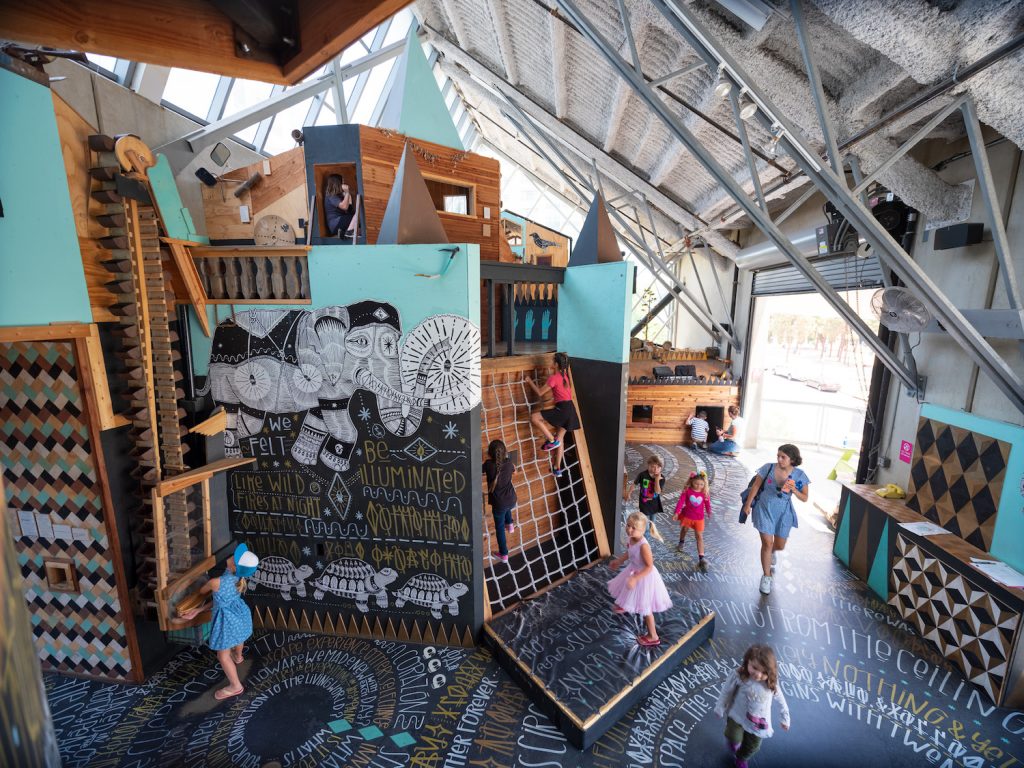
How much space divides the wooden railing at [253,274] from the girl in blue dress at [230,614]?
192cm

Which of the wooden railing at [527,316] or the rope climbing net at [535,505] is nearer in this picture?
the rope climbing net at [535,505]

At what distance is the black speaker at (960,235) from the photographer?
3.96 m

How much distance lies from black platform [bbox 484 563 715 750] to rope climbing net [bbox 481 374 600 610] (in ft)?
1.32

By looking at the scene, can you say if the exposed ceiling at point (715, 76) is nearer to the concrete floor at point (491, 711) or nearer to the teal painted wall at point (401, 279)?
the teal painted wall at point (401, 279)

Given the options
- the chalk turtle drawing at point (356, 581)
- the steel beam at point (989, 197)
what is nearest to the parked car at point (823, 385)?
the steel beam at point (989, 197)

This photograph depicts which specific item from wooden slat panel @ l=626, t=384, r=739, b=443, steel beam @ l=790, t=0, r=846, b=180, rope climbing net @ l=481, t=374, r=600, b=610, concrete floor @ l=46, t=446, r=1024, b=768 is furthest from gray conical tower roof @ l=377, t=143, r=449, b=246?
wooden slat panel @ l=626, t=384, r=739, b=443

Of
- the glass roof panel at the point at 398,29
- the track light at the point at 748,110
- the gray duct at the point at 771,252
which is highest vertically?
the glass roof panel at the point at 398,29

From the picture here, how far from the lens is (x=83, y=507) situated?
333 centimetres

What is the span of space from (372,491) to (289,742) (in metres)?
1.71

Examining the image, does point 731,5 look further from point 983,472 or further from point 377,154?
point 983,472

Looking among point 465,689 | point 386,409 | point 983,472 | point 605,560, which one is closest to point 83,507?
point 386,409

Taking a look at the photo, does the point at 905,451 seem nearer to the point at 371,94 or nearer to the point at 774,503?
the point at 774,503

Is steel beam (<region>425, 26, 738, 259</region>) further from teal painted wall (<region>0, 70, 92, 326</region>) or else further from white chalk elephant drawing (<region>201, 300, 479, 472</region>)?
teal painted wall (<region>0, 70, 92, 326</region>)

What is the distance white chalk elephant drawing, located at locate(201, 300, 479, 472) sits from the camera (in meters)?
3.53
